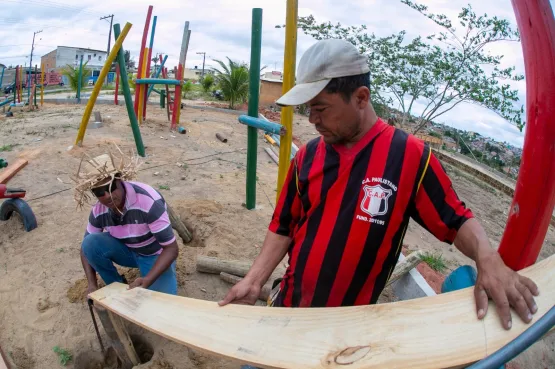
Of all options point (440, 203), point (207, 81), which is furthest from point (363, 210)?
point (207, 81)

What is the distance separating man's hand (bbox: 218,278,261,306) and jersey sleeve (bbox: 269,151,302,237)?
0.26 meters

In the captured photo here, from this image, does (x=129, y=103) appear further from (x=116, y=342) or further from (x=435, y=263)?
(x=435, y=263)

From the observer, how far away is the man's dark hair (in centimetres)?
139

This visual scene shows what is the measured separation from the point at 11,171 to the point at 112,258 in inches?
119

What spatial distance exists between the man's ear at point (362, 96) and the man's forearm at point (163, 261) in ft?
5.94

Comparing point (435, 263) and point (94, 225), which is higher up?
point (94, 225)

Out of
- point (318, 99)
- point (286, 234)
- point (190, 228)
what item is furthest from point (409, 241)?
point (318, 99)

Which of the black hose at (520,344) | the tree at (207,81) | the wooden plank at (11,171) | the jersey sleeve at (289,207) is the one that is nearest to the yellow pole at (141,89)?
the wooden plank at (11,171)

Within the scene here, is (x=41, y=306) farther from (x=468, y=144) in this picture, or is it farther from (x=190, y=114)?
(x=468, y=144)

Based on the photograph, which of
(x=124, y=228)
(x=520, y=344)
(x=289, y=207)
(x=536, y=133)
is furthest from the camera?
(x=124, y=228)

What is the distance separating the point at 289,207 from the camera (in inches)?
68.2

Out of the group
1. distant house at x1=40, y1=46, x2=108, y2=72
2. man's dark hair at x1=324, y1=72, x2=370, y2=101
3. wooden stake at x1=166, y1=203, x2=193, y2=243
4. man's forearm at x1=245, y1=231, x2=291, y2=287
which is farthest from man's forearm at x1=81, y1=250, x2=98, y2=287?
distant house at x1=40, y1=46, x2=108, y2=72

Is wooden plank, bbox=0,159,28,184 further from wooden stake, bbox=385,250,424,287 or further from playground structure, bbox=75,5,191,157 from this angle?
wooden stake, bbox=385,250,424,287

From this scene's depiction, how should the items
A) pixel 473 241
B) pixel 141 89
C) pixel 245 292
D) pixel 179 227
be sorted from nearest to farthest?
pixel 473 241
pixel 245 292
pixel 179 227
pixel 141 89
